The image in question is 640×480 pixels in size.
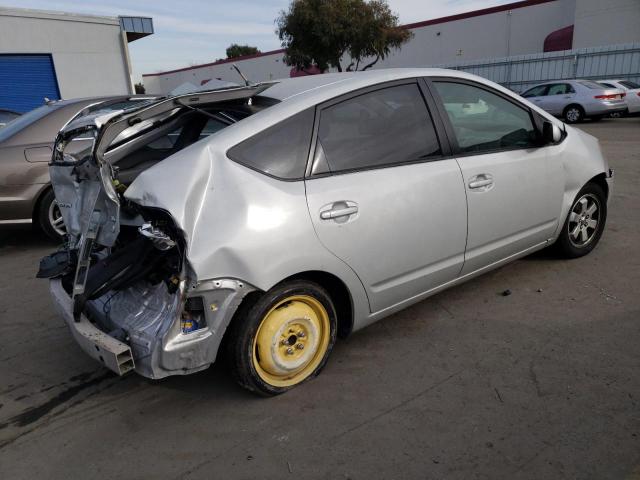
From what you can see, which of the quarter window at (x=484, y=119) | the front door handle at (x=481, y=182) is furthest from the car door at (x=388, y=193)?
the quarter window at (x=484, y=119)

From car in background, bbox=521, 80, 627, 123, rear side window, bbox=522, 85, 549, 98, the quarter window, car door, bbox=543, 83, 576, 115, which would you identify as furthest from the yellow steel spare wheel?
rear side window, bbox=522, 85, 549, 98

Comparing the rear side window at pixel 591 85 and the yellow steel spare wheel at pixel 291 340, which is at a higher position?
the rear side window at pixel 591 85

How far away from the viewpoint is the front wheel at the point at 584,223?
4266mm

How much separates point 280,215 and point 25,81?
19.7 m

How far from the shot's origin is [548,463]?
2.26m

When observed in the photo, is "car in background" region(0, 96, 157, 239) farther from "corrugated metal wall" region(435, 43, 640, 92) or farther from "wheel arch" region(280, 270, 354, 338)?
"corrugated metal wall" region(435, 43, 640, 92)

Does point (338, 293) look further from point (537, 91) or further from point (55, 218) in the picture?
point (537, 91)

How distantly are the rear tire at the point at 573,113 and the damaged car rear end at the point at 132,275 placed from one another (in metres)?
16.6

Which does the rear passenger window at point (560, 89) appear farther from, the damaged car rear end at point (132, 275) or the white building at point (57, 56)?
the damaged car rear end at point (132, 275)

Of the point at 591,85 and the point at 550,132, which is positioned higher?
the point at 550,132

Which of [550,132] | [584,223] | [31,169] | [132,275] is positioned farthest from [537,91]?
[132,275]

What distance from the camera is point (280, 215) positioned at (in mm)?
2561

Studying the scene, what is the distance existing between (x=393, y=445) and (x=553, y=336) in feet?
4.84

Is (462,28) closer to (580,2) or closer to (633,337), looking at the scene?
(580,2)
